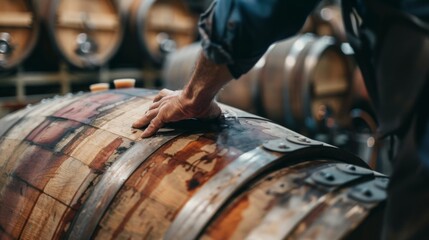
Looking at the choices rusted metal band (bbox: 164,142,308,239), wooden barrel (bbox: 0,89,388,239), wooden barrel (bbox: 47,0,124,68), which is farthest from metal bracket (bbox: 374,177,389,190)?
wooden barrel (bbox: 47,0,124,68)

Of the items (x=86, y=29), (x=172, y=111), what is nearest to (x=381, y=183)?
(x=172, y=111)

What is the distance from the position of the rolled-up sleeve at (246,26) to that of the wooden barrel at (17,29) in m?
3.10

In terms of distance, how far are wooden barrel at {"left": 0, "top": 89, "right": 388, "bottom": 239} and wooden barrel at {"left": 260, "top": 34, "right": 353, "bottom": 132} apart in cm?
232

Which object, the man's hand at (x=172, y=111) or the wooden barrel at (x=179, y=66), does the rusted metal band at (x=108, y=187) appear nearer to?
the man's hand at (x=172, y=111)

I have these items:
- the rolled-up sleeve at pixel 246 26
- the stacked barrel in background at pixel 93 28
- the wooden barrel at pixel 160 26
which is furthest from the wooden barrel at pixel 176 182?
the wooden barrel at pixel 160 26

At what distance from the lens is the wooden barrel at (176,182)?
1.22m

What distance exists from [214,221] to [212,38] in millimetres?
490

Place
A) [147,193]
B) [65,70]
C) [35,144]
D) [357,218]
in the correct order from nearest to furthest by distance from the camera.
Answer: [357,218]
[147,193]
[35,144]
[65,70]

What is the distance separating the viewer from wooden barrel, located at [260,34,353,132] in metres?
4.03

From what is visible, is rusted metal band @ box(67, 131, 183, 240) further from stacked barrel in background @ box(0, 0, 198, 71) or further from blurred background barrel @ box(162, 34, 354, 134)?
stacked barrel in background @ box(0, 0, 198, 71)

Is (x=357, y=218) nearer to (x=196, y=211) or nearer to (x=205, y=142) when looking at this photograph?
(x=196, y=211)

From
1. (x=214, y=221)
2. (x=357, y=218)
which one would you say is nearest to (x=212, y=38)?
(x=214, y=221)

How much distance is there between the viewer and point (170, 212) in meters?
1.32

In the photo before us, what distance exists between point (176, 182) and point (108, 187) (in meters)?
0.22
